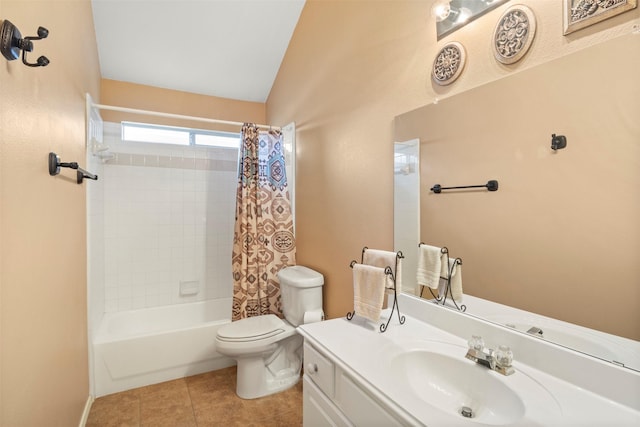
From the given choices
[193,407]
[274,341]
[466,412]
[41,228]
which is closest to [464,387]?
[466,412]

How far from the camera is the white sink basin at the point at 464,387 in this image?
2.82 feet

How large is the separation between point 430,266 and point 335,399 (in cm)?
68

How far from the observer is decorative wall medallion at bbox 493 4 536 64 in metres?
1.05

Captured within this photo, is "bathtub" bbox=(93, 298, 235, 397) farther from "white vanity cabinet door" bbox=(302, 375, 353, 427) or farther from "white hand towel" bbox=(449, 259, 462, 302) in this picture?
"white hand towel" bbox=(449, 259, 462, 302)

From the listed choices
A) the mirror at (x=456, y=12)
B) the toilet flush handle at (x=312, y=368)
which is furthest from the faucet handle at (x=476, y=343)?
the mirror at (x=456, y=12)

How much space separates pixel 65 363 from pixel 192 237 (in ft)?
5.84

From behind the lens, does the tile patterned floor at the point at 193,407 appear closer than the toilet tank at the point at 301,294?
Yes

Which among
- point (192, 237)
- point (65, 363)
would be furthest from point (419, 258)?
point (192, 237)

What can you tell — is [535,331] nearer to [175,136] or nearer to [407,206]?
[407,206]

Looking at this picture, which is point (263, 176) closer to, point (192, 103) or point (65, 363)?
point (192, 103)

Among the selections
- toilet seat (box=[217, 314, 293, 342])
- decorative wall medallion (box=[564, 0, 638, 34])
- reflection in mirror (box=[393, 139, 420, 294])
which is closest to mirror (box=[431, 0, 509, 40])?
decorative wall medallion (box=[564, 0, 638, 34])

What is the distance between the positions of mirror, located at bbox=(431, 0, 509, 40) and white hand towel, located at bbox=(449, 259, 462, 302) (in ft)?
3.20

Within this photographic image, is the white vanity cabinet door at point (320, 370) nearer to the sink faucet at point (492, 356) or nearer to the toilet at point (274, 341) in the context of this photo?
the sink faucet at point (492, 356)

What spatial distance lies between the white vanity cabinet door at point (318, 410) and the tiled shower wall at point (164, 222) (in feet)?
7.24
